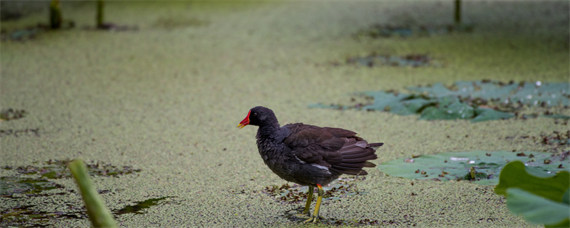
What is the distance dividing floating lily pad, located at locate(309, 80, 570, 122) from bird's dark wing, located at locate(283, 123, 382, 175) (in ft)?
4.55

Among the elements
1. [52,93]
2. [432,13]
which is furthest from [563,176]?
[432,13]

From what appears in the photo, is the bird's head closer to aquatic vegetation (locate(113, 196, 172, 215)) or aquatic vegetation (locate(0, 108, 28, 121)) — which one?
aquatic vegetation (locate(113, 196, 172, 215))

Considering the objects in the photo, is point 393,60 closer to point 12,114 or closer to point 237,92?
point 237,92

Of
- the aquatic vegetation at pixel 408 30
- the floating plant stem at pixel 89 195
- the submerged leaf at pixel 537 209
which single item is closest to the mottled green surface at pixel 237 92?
the aquatic vegetation at pixel 408 30

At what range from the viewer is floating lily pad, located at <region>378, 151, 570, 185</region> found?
2537mm

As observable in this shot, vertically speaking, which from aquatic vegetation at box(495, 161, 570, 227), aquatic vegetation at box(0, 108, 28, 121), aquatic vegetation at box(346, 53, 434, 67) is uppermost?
aquatic vegetation at box(346, 53, 434, 67)

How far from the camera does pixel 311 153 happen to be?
7.07 feet

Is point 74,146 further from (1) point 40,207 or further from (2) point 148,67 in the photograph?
(2) point 148,67

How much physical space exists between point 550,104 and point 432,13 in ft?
10.0

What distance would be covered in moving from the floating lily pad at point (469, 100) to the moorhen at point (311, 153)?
4.59 feet

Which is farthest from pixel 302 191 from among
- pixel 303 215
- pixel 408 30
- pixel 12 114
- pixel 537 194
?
pixel 408 30

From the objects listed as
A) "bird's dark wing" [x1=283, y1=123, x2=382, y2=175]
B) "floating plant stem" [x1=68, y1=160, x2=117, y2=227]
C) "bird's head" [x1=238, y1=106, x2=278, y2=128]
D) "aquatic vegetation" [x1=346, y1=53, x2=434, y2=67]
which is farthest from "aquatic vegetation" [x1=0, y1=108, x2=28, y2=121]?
"floating plant stem" [x1=68, y1=160, x2=117, y2=227]

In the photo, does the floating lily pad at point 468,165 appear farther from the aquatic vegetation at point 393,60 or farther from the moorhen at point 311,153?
the aquatic vegetation at point 393,60

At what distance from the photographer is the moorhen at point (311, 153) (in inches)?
85.0
